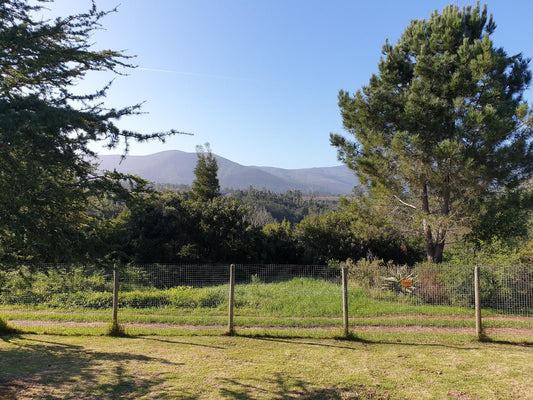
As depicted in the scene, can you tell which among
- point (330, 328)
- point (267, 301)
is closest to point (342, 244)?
point (267, 301)

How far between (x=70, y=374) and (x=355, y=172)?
14047 millimetres

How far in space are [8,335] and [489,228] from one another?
55.6 ft

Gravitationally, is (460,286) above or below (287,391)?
above

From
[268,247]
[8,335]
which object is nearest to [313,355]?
[8,335]

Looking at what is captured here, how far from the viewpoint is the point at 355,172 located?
16.5 m

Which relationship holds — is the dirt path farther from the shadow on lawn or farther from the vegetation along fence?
the shadow on lawn

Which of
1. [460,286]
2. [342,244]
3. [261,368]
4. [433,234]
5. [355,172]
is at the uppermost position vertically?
[355,172]

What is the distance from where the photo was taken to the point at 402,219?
53.2ft

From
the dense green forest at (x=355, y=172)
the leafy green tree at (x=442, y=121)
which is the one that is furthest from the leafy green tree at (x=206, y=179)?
the leafy green tree at (x=442, y=121)

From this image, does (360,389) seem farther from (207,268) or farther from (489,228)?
(489,228)

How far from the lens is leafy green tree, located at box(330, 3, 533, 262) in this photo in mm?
13203

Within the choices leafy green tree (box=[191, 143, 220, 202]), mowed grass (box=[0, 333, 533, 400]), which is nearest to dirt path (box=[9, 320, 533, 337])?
mowed grass (box=[0, 333, 533, 400])

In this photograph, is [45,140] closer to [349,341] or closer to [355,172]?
[349,341]

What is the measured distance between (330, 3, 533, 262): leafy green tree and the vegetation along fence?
13.1 ft
